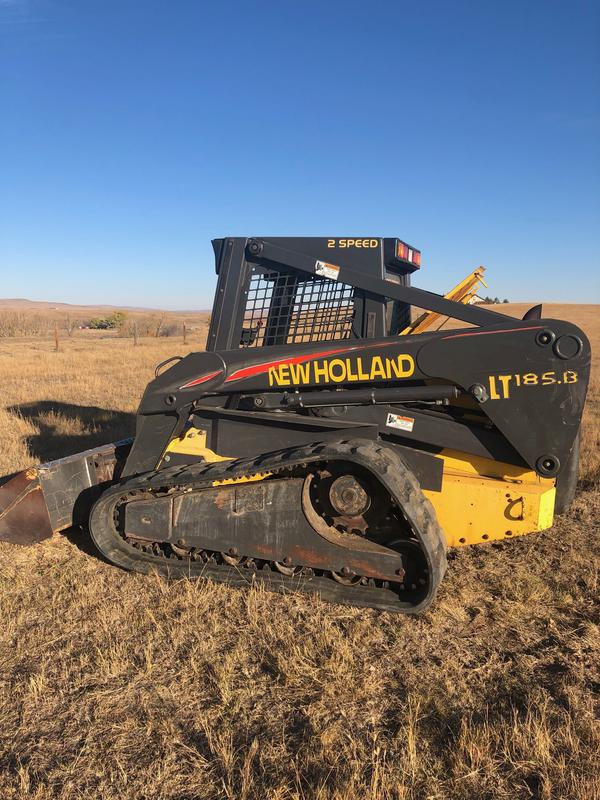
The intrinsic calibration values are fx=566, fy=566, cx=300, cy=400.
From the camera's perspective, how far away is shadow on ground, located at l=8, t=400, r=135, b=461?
293 inches

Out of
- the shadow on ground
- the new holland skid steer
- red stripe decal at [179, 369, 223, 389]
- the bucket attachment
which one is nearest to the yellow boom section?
the new holland skid steer

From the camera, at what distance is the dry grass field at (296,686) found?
2238 millimetres

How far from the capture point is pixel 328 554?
3.59 m

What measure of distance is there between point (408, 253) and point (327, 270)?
0.94 metres

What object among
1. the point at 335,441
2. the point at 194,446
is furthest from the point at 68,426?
the point at 335,441

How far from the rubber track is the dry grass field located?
105 millimetres

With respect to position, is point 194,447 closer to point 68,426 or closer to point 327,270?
point 327,270

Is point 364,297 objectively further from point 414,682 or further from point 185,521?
point 414,682

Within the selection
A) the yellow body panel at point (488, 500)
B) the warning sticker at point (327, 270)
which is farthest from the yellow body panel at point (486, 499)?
the warning sticker at point (327, 270)

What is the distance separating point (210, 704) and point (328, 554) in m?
1.17

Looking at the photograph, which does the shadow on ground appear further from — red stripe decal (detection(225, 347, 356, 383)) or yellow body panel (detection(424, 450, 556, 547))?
yellow body panel (detection(424, 450, 556, 547))

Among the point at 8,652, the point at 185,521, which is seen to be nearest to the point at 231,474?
the point at 185,521

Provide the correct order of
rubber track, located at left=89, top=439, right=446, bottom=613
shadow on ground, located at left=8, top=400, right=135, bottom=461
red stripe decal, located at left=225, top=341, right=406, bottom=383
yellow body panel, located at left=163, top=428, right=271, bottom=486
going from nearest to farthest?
rubber track, located at left=89, top=439, right=446, bottom=613
red stripe decal, located at left=225, top=341, right=406, bottom=383
yellow body panel, located at left=163, top=428, right=271, bottom=486
shadow on ground, located at left=8, top=400, right=135, bottom=461

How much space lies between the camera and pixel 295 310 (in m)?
4.34
